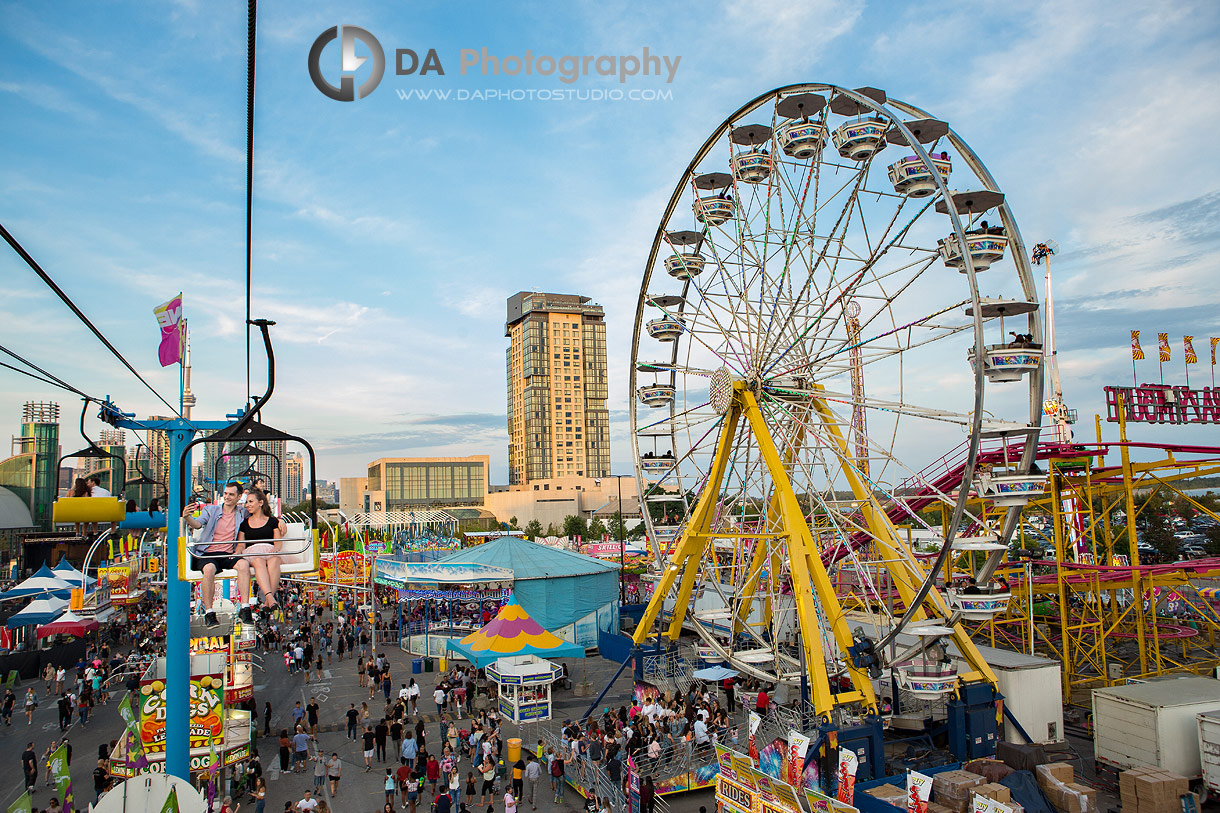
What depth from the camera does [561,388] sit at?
12888 centimetres

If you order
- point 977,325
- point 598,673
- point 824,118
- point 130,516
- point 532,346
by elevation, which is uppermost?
point 532,346

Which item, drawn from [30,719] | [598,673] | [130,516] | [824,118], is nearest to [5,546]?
[30,719]

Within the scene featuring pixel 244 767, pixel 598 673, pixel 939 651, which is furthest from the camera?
pixel 598 673

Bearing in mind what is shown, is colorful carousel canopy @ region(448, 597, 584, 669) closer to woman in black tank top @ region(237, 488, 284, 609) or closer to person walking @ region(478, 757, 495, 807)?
person walking @ region(478, 757, 495, 807)

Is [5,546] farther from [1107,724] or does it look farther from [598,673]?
[1107,724]

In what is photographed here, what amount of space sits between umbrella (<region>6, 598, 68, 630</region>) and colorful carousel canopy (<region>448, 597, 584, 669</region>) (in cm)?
1697

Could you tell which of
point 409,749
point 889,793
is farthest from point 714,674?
point 889,793

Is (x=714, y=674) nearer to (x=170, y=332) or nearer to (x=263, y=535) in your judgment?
(x=263, y=535)

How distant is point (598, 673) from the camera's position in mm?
25109

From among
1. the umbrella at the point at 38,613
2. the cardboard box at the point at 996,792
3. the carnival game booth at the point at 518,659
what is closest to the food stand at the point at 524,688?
the carnival game booth at the point at 518,659

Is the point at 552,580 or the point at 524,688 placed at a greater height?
the point at 552,580

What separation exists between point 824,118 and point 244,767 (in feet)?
57.0

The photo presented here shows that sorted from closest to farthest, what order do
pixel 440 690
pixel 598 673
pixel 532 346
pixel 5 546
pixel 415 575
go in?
pixel 440 690
pixel 598 673
pixel 415 575
pixel 5 546
pixel 532 346

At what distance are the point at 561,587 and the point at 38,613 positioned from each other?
1864cm
